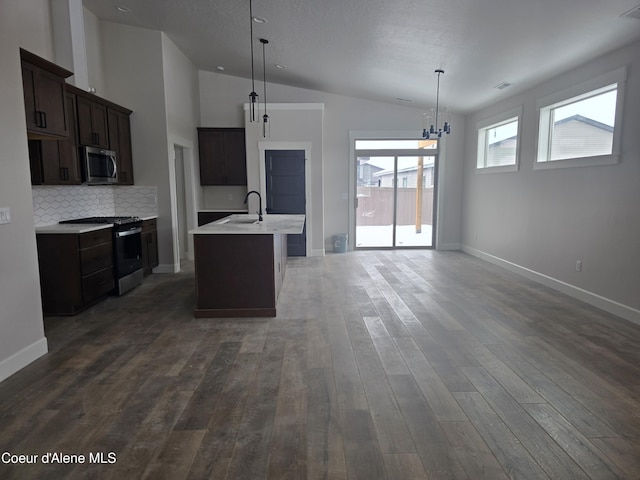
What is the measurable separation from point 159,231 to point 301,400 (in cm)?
430

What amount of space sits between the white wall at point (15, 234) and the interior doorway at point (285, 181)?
4.33m

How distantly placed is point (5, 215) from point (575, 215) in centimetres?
534

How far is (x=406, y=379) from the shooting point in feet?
8.30

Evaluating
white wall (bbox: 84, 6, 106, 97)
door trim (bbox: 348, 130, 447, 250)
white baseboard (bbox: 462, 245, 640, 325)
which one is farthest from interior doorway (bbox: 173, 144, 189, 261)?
white baseboard (bbox: 462, 245, 640, 325)

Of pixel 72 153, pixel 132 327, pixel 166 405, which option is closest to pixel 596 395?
pixel 166 405

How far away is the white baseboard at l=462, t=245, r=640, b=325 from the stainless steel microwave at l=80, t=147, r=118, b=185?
18.7ft

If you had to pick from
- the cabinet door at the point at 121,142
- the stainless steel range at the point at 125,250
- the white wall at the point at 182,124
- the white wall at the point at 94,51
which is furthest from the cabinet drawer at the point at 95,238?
the white wall at the point at 94,51

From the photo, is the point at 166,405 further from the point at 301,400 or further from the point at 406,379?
the point at 406,379

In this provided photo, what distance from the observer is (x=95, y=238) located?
4117mm

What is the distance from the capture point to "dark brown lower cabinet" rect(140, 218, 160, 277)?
17.5 ft

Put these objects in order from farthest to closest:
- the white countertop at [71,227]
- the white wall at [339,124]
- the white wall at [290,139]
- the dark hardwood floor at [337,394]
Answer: the white wall at [339,124] → the white wall at [290,139] → the white countertop at [71,227] → the dark hardwood floor at [337,394]

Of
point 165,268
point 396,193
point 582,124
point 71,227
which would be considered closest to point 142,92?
point 71,227

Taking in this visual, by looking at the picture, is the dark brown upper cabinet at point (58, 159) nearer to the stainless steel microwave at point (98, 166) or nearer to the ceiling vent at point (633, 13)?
the stainless steel microwave at point (98, 166)

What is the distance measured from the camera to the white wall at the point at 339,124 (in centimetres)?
716
